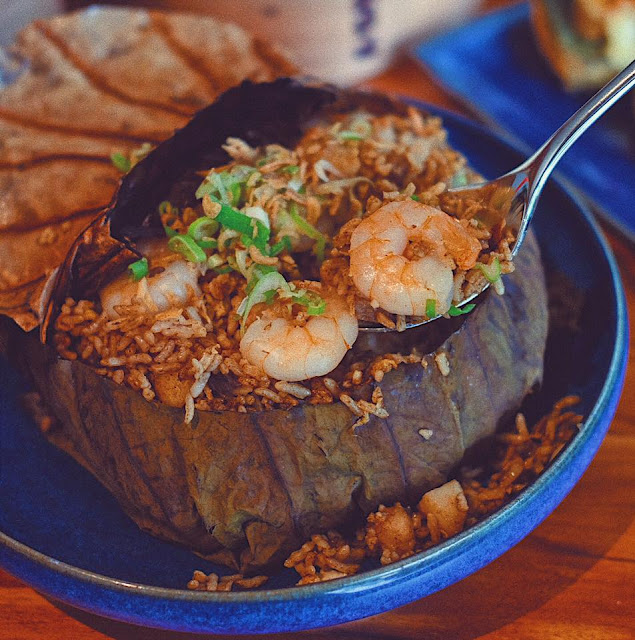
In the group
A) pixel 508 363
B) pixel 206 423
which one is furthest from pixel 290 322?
pixel 508 363

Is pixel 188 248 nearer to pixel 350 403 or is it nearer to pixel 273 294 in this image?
pixel 273 294

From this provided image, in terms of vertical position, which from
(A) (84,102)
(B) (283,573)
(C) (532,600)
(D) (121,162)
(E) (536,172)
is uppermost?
(A) (84,102)

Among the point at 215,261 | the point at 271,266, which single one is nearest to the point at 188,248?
the point at 215,261

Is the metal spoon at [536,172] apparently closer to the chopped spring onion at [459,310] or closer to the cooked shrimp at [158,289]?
the chopped spring onion at [459,310]

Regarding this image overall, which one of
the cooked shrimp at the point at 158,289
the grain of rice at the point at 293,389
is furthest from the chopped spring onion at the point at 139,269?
the grain of rice at the point at 293,389

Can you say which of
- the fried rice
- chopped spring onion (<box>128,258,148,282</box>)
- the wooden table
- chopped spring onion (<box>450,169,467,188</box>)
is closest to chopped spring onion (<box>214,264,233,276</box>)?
the fried rice

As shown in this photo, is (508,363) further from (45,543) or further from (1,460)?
(1,460)
